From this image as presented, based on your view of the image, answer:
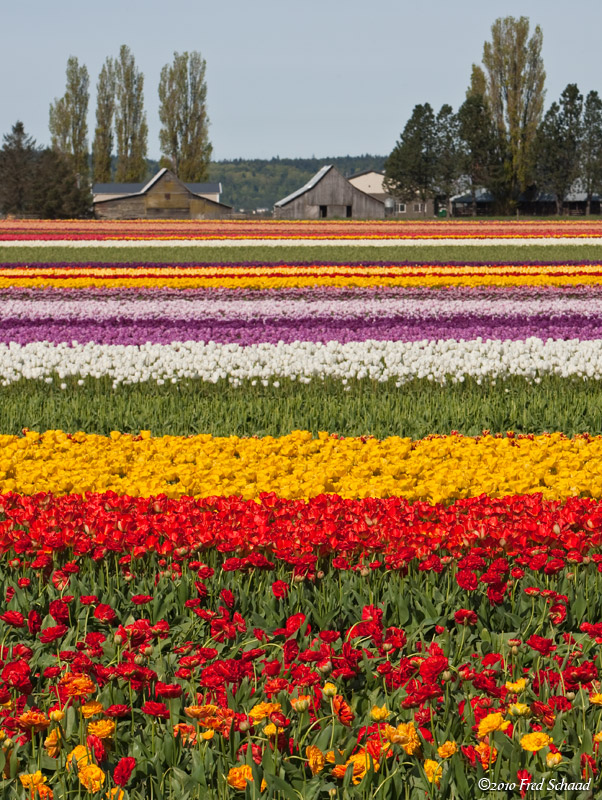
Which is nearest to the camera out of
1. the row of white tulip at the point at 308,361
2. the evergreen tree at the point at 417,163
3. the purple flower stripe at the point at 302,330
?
the row of white tulip at the point at 308,361

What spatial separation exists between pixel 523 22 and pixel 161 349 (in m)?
71.0

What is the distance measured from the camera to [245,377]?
452 inches

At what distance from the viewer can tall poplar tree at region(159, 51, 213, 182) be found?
3312 inches

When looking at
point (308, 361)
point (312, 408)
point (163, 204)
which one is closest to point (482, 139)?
point (163, 204)

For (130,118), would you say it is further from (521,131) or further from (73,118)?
(521,131)

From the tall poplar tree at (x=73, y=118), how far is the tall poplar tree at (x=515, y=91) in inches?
1323

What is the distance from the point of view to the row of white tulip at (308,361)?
1140 cm

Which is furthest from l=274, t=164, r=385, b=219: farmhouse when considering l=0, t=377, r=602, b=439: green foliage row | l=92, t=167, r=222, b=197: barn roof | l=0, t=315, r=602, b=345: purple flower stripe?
l=0, t=377, r=602, b=439: green foliage row

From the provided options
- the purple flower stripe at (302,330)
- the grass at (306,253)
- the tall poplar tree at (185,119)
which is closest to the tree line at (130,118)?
the tall poplar tree at (185,119)

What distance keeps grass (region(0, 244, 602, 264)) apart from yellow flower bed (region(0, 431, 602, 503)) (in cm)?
2215

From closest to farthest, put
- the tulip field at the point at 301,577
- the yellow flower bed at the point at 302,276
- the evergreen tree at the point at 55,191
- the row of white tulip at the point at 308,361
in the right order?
the tulip field at the point at 301,577 → the row of white tulip at the point at 308,361 → the yellow flower bed at the point at 302,276 → the evergreen tree at the point at 55,191

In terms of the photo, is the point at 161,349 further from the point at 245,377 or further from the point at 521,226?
the point at 521,226

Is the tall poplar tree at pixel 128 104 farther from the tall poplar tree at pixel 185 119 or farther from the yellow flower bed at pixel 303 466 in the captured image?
the yellow flower bed at pixel 303 466

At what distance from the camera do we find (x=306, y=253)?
34.0 m
